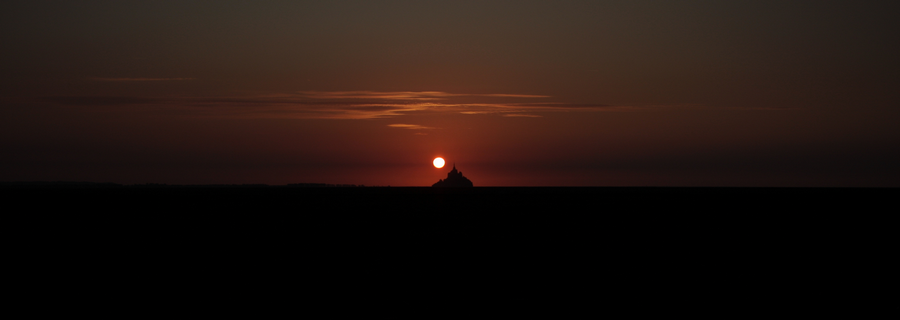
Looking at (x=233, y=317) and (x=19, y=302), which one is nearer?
(x=233, y=317)

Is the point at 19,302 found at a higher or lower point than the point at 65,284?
lower

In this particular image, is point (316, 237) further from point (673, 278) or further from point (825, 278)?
point (825, 278)

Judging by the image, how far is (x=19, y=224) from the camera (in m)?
47.1

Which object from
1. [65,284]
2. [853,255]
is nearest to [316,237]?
[65,284]

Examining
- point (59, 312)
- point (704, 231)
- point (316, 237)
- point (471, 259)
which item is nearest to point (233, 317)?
point (59, 312)

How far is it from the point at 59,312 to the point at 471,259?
14.0 metres

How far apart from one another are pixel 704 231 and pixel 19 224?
149 ft

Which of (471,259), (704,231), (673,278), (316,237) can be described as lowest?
(673,278)

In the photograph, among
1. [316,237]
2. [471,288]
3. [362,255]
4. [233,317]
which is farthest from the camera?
[316,237]

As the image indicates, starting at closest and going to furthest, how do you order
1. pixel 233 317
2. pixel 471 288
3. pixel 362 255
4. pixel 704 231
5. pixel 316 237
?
pixel 233 317
pixel 471 288
pixel 362 255
pixel 316 237
pixel 704 231

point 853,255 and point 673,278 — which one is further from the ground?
point 853,255

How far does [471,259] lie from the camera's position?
25844 millimetres

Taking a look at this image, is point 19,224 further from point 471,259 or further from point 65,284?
point 471,259

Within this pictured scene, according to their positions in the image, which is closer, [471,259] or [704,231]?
[471,259]
